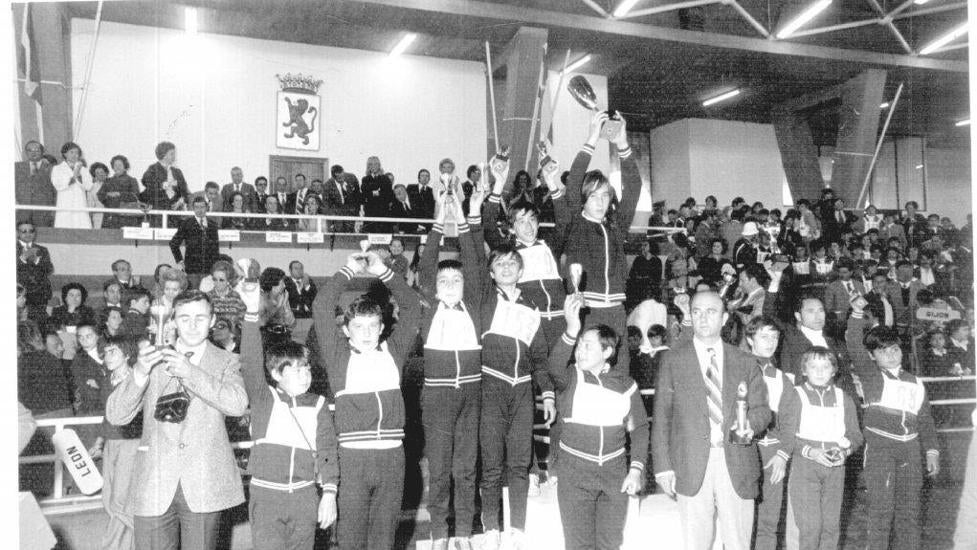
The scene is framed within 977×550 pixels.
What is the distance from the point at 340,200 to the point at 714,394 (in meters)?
9.18

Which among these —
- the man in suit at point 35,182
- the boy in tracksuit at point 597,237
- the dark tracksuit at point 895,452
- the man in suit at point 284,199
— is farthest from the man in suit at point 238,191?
the dark tracksuit at point 895,452

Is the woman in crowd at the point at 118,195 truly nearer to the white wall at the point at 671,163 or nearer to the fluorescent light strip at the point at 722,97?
the fluorescent light strip at the point at 722,97

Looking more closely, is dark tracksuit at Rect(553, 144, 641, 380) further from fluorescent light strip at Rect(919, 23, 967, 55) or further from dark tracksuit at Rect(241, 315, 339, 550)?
fluorescent light strip at Rect(919, 23, 967, 55)

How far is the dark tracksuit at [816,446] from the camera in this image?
4.59m

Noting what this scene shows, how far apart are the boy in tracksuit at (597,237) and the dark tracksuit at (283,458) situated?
6.36 feet

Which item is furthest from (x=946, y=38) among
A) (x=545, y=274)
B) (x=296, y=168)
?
(x=545, y=274)

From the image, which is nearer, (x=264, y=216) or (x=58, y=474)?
(x=58, y=474)

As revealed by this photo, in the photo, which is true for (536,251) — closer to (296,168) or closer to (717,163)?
(296,168)

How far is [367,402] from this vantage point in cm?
402

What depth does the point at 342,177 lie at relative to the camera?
12.6m

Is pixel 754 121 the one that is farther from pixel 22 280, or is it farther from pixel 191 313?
A: pixel 191 313

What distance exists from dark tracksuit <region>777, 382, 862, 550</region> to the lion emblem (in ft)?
40.2

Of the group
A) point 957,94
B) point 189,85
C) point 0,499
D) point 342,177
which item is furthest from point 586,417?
point 957,94

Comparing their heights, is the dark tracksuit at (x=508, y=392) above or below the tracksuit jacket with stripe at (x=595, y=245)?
below
